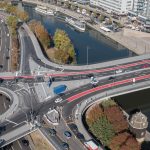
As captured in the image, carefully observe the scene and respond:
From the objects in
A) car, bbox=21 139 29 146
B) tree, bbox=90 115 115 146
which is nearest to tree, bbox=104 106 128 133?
tree, bbox=90 115 115 146

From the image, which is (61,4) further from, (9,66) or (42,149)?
(42,149)

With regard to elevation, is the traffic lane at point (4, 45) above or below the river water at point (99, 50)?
above

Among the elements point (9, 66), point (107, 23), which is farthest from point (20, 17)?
point (9, 66)

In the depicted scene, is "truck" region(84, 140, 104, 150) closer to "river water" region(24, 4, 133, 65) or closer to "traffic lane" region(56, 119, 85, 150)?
"traffic lane" region(56, 119, 85, 150)

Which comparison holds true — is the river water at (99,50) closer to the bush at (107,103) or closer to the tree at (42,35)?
the bush at (107,103)

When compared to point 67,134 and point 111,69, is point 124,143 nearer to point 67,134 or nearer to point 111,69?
point 67,134

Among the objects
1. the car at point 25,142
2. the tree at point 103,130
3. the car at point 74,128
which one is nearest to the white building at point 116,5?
the tree at point 103,130
